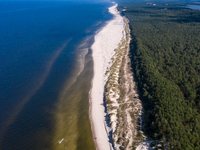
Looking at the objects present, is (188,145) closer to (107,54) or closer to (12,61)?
(107,54)

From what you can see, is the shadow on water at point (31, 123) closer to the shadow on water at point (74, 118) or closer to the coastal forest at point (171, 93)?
the shadow on water at point (74, 118)

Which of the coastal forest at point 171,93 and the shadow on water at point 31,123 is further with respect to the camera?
the shadow on water at point 31,123

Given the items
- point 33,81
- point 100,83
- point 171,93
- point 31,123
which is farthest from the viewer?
point 33,81

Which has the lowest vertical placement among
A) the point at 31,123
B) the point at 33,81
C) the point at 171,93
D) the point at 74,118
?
the point at 31,123

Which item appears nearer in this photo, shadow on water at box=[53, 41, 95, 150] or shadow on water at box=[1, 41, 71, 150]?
shadow on water at box=[53, 41, 95, 150]

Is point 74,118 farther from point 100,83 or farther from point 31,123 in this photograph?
point 100,83

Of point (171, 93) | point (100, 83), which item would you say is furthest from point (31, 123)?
point (171, 93)

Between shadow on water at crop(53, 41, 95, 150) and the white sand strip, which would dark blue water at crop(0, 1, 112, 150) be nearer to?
shadow on water at crop(53, 41, 95, 150)

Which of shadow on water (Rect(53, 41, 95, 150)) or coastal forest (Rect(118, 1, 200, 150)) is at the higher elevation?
coastal forest (Rect(118, 1, 200, 150))

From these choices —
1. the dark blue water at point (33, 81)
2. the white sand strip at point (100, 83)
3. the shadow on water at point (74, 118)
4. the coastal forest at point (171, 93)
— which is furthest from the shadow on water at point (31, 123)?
the coastal forest at point (171, 93)

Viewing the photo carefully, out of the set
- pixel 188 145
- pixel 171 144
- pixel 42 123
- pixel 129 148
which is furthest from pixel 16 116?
pixel 188 145

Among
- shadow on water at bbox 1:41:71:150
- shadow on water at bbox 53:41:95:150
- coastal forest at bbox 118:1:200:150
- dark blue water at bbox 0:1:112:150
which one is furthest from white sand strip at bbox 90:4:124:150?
shadow on water at bbox 1:41:71:150
